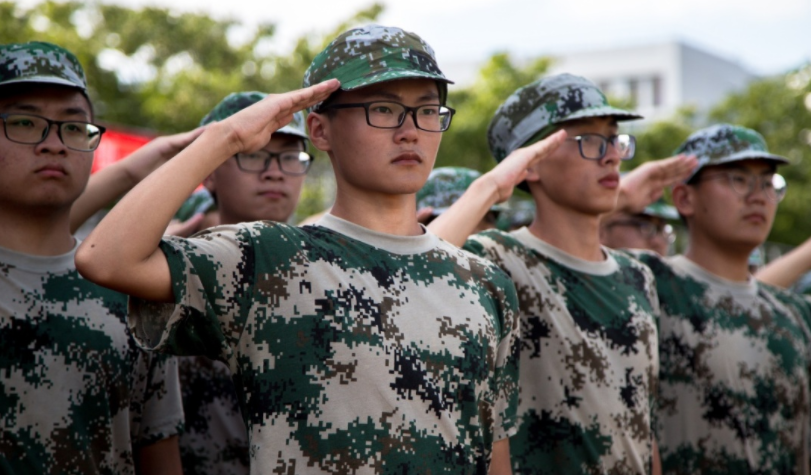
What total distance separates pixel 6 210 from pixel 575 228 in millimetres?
2377

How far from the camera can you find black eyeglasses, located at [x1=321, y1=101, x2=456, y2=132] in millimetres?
2912

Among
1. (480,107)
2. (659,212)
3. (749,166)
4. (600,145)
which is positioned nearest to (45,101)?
(600,145)

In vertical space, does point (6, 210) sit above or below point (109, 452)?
above

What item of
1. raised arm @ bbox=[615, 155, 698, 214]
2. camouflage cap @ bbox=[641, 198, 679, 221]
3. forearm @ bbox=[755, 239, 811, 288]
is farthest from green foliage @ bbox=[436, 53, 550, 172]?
raised arm @ bbox=[615, 155, 698, 214]

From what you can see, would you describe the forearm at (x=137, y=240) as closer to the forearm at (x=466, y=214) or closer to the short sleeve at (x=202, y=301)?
the short sleeve at (x=202, y=301)

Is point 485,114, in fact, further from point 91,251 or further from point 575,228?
point 91,251

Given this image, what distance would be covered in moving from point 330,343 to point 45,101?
67.3 inches

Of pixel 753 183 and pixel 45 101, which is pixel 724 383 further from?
pixel 45 101

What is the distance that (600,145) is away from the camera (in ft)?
13.4

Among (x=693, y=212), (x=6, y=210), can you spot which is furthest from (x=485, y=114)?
(x=6, y=210)

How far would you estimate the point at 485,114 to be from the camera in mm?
19000

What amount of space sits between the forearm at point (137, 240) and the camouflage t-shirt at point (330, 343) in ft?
0.22

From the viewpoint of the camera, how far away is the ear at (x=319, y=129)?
3.05 m

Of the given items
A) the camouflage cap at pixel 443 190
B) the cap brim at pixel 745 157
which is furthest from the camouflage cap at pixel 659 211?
the camouflage cap at pixel 443 190
